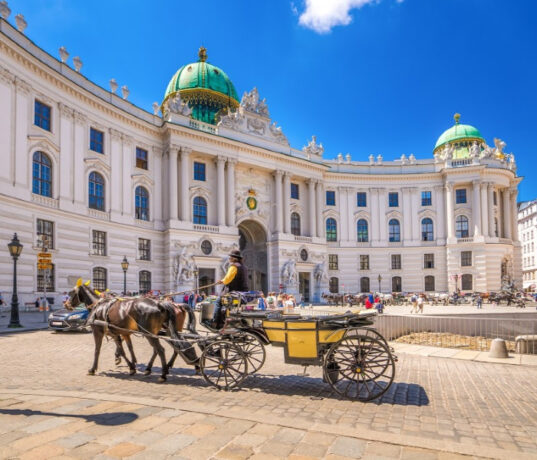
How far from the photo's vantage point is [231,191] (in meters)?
40.7

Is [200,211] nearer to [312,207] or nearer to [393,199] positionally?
[312,207]

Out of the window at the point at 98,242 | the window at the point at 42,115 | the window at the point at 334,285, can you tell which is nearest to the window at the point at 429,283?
the window at the point at 334,285

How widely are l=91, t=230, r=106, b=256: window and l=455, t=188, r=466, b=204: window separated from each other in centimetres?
4076

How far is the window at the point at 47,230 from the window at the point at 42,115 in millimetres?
6380

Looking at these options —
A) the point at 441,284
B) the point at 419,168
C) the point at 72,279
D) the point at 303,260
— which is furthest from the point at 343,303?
the point at 72,279

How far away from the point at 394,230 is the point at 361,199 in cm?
563

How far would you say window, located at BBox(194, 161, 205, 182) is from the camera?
131 feet

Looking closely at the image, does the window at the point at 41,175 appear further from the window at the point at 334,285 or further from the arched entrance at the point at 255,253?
the window at the point at 334,285

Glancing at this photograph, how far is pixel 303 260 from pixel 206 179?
1348 centimetres

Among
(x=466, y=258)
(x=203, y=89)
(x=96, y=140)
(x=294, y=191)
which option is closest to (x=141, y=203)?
(x=96, y=140)

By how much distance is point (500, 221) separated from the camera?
52375 mm

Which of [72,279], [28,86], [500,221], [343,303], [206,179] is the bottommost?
[343,303]

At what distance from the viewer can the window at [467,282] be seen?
48.5 meters

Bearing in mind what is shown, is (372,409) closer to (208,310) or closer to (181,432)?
(181,432)
